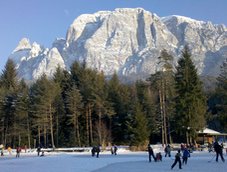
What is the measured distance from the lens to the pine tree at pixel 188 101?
48.8 m

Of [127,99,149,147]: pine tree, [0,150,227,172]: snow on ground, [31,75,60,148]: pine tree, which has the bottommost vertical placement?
[0,150,227,172]: snow on ground

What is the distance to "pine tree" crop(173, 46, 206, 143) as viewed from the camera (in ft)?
160

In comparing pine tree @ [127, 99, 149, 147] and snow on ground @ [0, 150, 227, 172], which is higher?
pine tree @ [127, 99, 149, 147]

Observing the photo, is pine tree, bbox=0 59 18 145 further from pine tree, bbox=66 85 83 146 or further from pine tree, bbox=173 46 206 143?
pine tree, bbox=173 46 206 143

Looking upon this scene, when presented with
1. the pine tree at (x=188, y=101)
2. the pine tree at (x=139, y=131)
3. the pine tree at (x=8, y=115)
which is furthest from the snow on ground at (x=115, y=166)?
the pine tree at (x=8, y=115)

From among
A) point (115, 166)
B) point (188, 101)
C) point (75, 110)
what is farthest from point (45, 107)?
point (115, 166)

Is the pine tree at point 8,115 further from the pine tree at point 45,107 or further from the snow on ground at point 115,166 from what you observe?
the snow on ground at point 115,166

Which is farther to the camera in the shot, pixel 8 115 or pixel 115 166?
pixel 8 115

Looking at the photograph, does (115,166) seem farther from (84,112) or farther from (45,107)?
(84,112)

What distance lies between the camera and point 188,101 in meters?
50.3

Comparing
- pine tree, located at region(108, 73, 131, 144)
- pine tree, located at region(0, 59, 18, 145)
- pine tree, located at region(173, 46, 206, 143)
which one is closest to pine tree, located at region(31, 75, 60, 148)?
pine tree, located at region(0, 59, 18, 145)

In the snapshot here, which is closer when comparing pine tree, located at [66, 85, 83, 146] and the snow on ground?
the snow on ground

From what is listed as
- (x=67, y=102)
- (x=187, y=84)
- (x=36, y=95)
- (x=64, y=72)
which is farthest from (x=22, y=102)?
(x=187, y=84)

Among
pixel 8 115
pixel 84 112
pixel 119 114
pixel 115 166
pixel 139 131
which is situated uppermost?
pixel 8 115
